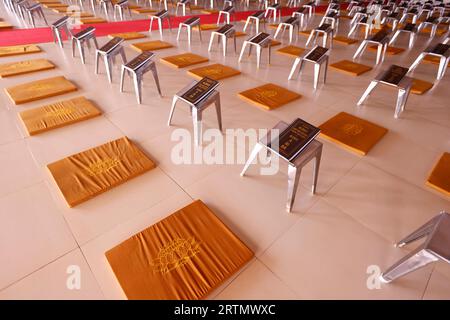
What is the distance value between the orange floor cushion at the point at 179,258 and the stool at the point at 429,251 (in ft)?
2.98

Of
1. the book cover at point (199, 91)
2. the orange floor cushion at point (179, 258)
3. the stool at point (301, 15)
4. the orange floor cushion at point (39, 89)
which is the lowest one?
the orange floor cushion at point (179, 258)

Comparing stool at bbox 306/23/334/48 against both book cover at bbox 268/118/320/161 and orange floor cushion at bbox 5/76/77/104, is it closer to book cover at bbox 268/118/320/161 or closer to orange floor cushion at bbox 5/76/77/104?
book cover at bbox 268/118/320/161

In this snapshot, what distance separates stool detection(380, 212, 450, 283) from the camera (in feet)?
4.62

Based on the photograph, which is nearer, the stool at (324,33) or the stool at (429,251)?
the stool at (429,251)

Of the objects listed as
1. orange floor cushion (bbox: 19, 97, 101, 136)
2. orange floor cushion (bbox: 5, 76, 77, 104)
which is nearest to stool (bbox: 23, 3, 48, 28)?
orange floor cushion (bbox: 5, 76, 77, 104)

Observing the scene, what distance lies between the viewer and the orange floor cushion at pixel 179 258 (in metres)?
1.61

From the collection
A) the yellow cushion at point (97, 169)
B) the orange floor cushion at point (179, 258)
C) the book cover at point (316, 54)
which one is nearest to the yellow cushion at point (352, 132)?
the book cover at point (316, 54)

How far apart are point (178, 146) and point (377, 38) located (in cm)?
492

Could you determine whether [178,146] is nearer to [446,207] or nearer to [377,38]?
[446,207]

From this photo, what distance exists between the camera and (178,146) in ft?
9.50

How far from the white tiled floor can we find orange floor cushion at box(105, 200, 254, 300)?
85 mm

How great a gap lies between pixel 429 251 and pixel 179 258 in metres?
1.48

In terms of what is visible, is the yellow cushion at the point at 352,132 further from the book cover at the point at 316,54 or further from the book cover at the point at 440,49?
the book cover at the point at 440,49

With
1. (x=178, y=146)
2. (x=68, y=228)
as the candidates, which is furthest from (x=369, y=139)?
(x=68, y=228)
